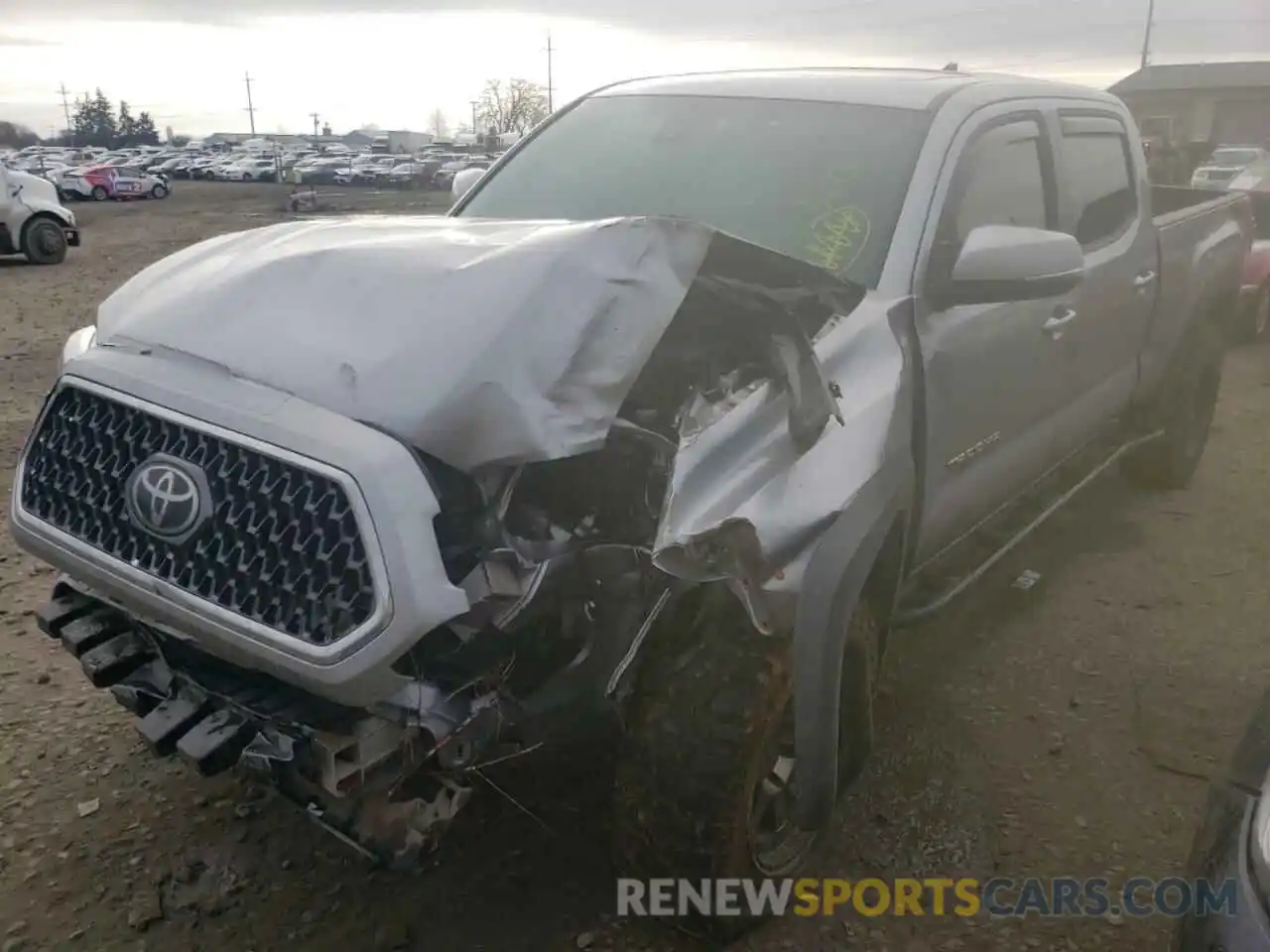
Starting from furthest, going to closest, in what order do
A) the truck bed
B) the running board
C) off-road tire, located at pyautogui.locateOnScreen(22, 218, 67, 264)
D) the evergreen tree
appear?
the evergreen tree → off-road tire, located at pyautogui.locateOnScreen(22, 218, 67, 264) → the truck bed → the running board

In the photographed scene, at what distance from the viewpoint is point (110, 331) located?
8.13 feet

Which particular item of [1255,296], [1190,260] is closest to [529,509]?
[1190,260]

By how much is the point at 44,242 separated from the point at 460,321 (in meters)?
15.7

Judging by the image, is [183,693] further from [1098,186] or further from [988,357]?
[1098,186]

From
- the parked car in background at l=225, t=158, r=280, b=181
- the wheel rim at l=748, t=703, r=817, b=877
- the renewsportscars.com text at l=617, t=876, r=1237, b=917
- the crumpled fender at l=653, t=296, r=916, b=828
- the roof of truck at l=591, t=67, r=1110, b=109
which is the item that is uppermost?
the roof of truck at l=591, t=67, r=1110, b=109

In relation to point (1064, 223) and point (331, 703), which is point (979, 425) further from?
point (331, 703)

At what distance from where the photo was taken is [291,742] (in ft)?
6.73

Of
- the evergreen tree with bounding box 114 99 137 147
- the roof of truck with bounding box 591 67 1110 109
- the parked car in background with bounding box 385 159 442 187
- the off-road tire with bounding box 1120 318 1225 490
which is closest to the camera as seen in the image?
the roof of truck with bounding box 591 67 1110 109

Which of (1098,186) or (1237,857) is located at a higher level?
(1098,186)

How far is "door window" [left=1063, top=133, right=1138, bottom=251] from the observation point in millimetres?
3920

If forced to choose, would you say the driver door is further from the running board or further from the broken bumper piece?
the broken bumper piece

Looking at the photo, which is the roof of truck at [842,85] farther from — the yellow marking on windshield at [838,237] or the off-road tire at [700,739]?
the off-road tire at [700,739]

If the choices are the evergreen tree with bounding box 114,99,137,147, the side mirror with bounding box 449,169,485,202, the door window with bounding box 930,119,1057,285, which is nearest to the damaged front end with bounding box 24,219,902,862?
the door window with bounding box 930,119,1057,285

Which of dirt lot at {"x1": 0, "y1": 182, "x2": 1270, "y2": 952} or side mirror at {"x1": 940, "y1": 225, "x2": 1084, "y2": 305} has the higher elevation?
side mirror at {"x1": 940, "y1": 225, "x2": 1084, "y2": 305}
